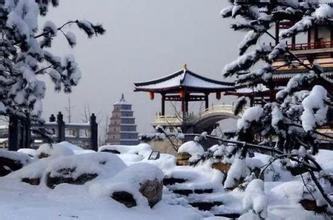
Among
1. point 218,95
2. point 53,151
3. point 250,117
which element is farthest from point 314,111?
point 218,95

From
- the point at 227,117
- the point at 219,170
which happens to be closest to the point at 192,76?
the point at 227,117

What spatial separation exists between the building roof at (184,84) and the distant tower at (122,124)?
23072 mm

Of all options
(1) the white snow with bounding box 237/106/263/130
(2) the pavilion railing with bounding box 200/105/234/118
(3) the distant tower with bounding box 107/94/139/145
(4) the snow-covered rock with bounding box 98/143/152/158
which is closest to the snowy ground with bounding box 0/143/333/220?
(1) the white snow with bounding box 237/106/263/130

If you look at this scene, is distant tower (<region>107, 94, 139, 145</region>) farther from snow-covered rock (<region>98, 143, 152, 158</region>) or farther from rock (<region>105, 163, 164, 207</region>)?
rock (<region>105, 163, 164, 207</region>)

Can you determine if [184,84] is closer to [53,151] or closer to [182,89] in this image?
[182,89]

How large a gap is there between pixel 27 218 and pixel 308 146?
3.78m

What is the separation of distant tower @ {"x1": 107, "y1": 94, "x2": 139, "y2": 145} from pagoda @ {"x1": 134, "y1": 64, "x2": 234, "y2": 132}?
73.6ft

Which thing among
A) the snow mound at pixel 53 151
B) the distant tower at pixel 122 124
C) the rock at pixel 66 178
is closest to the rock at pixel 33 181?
the rock at pixel 66 178

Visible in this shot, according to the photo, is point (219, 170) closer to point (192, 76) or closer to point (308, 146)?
point (308, 146)

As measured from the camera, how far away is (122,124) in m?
55.4

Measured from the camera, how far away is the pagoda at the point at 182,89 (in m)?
31.0

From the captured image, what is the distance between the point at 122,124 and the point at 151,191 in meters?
46.4

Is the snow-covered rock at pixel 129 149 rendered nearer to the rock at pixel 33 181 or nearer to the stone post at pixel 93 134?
the stone post at pixel 93 134

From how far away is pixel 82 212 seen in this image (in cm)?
754
